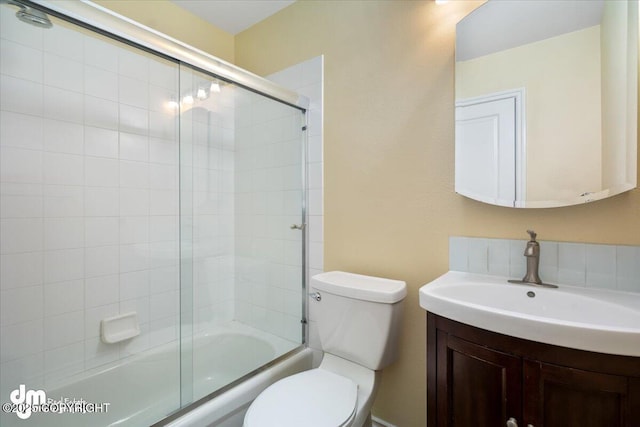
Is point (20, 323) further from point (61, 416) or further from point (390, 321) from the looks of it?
point (390, 321)

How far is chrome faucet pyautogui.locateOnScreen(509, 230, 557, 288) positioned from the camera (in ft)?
3.52

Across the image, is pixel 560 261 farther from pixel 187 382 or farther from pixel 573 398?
pixel 187 382

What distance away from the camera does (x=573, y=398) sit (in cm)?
73

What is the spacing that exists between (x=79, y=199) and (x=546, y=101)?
83.8 inches

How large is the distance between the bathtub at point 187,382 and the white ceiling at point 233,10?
6.74ft

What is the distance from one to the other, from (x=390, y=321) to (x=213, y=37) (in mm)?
2243

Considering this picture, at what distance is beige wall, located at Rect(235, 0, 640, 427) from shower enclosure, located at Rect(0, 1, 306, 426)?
34 cm

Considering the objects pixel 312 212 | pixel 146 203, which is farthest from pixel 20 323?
pixel 312 212

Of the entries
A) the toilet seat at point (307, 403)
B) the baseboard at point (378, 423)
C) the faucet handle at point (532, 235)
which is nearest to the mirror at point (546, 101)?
the faucet handle at point (532, 235)

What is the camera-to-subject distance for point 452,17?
1.31m

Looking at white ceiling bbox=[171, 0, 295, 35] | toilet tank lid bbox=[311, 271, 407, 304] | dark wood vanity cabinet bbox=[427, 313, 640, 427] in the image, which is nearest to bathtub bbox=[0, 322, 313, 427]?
toilet tank lid bbox=[311, 271, 407, 304]

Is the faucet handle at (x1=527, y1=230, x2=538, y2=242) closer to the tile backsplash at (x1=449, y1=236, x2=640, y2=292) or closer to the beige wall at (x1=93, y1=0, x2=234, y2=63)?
the tile backsplash at (x1=449, y1=236, x2=640, y2=292)

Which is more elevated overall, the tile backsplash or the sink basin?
the tile backsplash

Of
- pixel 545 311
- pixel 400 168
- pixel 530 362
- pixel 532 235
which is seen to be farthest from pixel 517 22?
pixel 530 362
